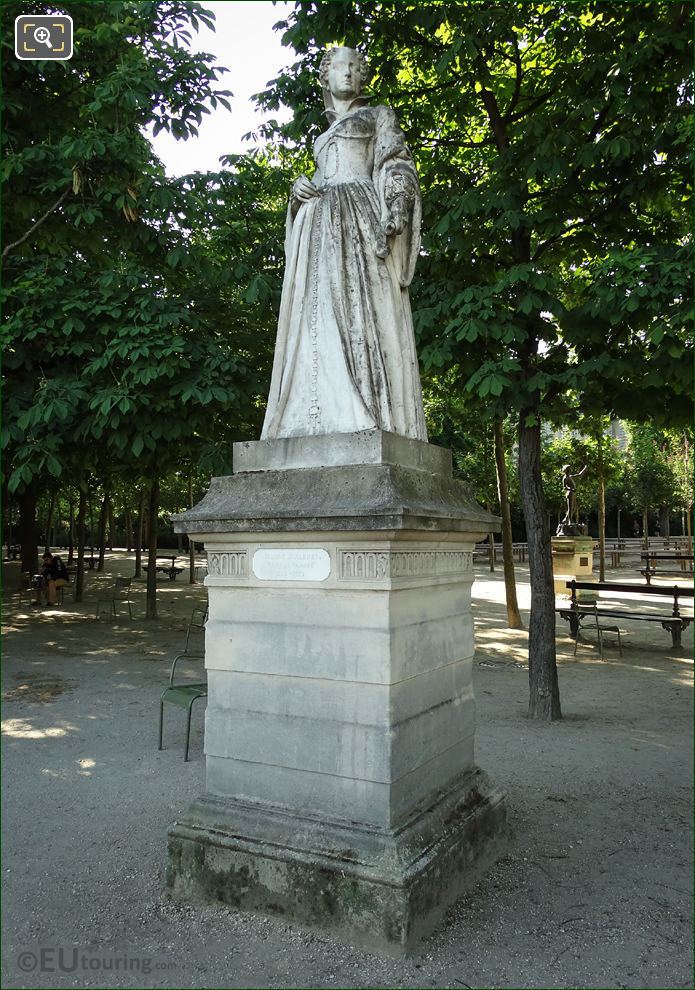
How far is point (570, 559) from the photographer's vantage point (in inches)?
844

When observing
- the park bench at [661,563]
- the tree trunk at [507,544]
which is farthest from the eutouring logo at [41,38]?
the park bench at [661,563]

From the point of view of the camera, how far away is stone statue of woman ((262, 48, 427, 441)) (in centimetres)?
449

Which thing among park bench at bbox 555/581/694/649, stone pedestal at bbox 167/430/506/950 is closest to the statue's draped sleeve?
stone pedestal at bbox 167/430/506/950

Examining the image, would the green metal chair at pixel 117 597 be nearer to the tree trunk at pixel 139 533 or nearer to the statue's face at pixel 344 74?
the tree trunk at pixel 139 533

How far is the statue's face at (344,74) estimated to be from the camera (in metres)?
4.90

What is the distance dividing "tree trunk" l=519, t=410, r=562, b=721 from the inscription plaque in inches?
204

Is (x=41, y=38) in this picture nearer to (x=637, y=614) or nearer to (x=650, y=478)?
(x=637, y=614)

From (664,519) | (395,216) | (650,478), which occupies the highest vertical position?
(650,478)

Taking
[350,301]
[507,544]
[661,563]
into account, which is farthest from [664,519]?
[350,301]

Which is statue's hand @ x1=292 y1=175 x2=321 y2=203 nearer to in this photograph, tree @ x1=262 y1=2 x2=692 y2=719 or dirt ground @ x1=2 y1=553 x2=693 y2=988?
tree @ x1=262 y1=2 x2=692 y2=719

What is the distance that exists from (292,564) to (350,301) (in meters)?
1.64

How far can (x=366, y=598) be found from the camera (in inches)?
155

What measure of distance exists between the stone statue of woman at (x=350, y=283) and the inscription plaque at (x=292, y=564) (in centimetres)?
76

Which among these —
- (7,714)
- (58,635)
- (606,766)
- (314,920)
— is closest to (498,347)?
(606,766)
